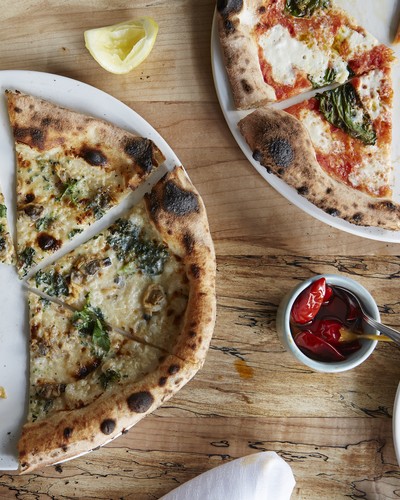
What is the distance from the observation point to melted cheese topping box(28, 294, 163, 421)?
11.3 ft

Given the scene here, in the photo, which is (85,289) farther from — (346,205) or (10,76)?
(346,205)

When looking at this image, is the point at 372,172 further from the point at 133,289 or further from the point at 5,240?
the point at 5,240

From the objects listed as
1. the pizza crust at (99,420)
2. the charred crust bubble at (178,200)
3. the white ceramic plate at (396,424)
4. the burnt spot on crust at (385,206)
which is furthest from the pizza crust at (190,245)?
the white ceramic plate at (396,424)

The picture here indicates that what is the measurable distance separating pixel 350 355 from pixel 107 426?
1284mm

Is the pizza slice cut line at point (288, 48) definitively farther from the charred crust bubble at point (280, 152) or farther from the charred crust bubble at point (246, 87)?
the charred crust bubble at point (280, 152)

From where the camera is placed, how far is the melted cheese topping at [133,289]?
3498mm

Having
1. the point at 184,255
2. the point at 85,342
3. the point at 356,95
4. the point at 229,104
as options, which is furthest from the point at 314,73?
the point at 85,342

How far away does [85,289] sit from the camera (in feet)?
11.6

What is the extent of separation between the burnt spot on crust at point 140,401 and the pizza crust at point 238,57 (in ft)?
5.02

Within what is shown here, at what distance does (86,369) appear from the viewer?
3506 millimetres

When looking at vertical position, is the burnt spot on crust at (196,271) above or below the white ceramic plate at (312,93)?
below

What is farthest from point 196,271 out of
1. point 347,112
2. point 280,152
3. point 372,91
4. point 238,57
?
point 372,91

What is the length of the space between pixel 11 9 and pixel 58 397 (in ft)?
6.82

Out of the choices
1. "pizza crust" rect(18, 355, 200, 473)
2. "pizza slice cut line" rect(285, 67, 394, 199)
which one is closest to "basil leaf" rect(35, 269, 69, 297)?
"pizza crust" rect(18, 355, 200, 473)
